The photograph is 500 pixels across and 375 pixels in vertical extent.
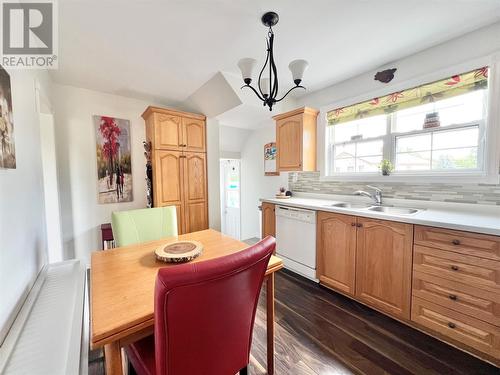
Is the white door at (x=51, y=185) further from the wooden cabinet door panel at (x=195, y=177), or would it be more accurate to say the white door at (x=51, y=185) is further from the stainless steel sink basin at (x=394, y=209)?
the stainless steel sink basin at (x=394, y=209)

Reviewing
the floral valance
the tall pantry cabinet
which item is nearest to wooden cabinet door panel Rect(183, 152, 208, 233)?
the tall pantry cabinet

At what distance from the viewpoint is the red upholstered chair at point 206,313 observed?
58cm

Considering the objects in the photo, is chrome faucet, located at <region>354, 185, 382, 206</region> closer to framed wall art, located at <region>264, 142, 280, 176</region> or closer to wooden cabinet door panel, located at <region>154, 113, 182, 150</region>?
framed wall art, located at <region>264, 142, 280, 176</region>

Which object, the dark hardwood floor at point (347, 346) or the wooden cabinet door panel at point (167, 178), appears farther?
the wooden cabinet door panel at point (167, 178)

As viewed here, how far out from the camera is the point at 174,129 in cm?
277

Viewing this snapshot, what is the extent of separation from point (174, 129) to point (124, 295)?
2333 mm

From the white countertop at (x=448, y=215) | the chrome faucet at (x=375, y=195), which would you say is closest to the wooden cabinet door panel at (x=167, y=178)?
the white countertop at (x=448, y=215)

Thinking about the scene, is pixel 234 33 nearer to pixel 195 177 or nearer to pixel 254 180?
pixel 195 177

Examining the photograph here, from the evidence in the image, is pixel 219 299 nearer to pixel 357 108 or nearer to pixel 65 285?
pixel 65 285

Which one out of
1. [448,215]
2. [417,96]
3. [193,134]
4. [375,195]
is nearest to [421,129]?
[417,96]

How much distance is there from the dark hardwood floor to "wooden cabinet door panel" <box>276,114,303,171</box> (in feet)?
5.44

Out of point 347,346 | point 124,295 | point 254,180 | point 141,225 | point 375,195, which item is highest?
point 254,180

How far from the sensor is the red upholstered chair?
58cm

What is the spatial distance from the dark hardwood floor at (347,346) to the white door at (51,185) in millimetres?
1439
